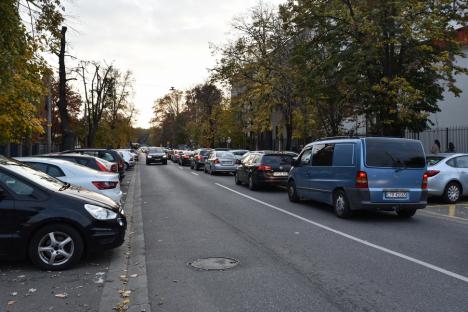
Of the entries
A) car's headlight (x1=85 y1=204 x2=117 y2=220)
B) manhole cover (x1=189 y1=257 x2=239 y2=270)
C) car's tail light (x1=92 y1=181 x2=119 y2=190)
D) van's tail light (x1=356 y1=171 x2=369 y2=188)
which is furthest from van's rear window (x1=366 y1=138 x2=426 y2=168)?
car's headlight (x1=85 y1=204 x2=117 y2=220)

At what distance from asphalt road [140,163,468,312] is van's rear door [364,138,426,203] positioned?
0.66 metres

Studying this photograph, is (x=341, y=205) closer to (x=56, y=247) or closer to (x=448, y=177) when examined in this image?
(x=448, y=177)

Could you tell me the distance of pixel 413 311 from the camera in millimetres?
4871

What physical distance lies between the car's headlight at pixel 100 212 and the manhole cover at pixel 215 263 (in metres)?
1.35

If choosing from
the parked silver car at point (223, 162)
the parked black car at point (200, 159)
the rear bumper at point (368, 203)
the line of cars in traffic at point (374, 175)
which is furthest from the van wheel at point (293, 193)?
the parked black car at point (200, 159)

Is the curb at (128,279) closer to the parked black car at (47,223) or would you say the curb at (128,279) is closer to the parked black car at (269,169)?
the parked black car at (47,223)

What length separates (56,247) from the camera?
6.60m

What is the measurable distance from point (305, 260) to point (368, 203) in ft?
13.1

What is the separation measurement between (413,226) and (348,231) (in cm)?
174

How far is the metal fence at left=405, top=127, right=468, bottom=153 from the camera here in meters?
24.2

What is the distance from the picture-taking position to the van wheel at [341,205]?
11031 mm

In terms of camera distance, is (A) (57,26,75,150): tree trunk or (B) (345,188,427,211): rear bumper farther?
(A) (57,26,75,150): tree trunk

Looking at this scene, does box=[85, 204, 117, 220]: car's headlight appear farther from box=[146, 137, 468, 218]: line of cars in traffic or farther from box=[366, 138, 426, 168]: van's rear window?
box=[366, 138, 426, 168]: van's rear window

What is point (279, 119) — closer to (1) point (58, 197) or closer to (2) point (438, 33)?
(2) point (438, 33)
